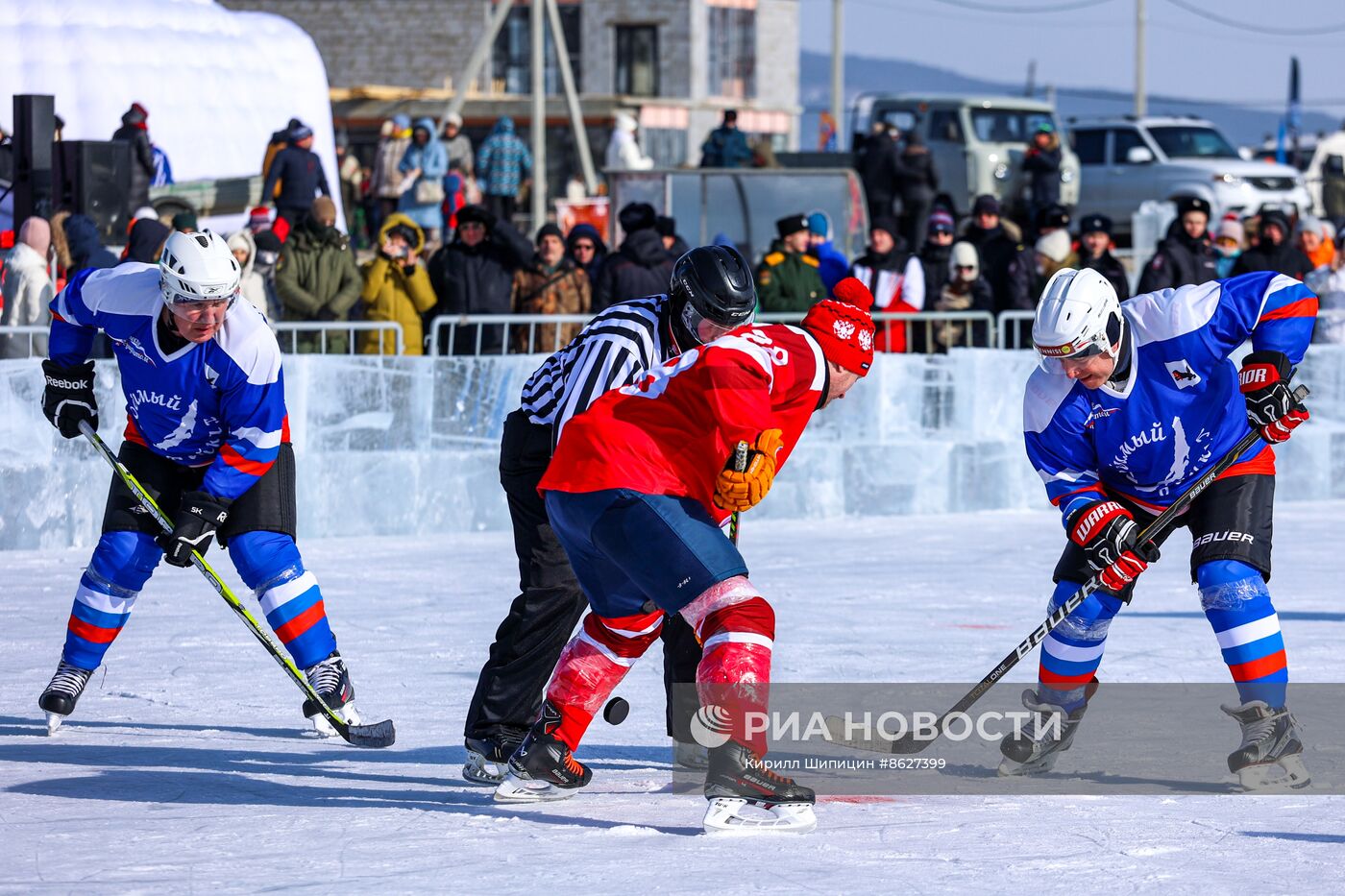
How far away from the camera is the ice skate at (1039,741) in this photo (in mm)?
5996

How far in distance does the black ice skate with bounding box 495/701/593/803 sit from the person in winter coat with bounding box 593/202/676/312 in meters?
Answer: 6.90

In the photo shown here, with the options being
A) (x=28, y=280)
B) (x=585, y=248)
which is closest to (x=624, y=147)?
Answer: (x=585, y=248)

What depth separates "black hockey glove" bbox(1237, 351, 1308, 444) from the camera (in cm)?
558

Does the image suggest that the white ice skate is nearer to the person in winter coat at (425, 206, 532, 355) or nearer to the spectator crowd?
the spectator crowd

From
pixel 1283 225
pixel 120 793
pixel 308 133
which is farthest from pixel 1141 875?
pixel 308 133

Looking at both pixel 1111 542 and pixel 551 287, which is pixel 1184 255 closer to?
pixel 551 287

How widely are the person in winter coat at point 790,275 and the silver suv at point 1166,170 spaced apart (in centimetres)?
1313

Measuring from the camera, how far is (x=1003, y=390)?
1205 centimetres

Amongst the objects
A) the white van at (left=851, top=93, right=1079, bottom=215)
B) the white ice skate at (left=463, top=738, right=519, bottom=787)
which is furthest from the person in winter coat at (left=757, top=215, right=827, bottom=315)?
the white van at (left=851, top=93, right=1079, bottom=215)

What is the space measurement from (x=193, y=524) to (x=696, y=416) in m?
1.88

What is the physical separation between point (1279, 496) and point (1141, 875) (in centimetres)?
870

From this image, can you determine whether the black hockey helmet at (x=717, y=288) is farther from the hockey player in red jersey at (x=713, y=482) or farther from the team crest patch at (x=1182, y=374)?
the team crest patch at (x=1182, y=374)

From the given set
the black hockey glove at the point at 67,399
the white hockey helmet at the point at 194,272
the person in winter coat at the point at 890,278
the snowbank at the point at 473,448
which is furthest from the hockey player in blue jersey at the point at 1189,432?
the person in winter coat at the point at 890,278

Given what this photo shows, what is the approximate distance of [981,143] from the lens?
2461 centimetres
